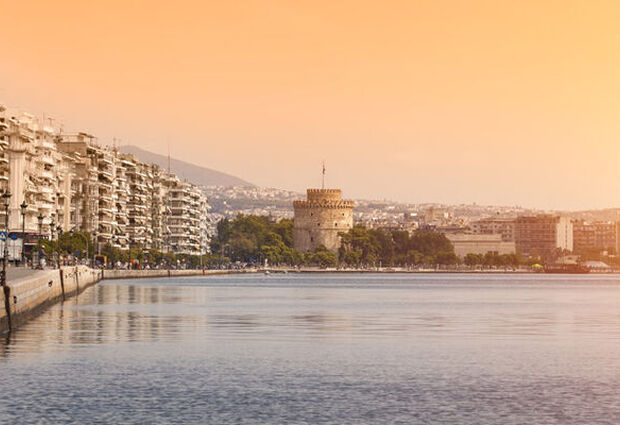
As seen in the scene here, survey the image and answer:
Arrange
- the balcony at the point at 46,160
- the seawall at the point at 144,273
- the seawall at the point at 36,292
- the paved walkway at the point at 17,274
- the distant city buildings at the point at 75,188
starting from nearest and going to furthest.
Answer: the seawall at the point at 36,292, the paved walkway at the point at 17,274, the distant city buildings at the point at 75,188, the balcony at the point at 46,160, the seawall at the point at 144,273

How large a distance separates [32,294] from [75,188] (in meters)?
101

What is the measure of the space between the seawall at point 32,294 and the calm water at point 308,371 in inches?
27.7

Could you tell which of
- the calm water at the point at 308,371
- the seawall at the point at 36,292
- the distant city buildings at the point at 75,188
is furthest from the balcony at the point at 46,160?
the calm water at the point at 308,371

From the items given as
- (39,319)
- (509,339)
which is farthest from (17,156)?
(509,339)

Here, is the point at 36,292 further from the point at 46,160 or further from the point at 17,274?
the point at 46,160

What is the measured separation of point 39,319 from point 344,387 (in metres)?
22.6

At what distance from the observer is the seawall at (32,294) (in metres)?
38.9

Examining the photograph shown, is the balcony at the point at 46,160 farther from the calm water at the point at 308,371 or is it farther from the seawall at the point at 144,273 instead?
the calm water at the point at 308,371

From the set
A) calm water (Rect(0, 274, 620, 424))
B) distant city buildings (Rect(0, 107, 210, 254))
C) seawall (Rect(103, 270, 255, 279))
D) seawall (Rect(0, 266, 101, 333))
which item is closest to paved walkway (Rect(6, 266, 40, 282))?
seawall (Rect(0, 266, 101, 333))

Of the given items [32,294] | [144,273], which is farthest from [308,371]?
[144,273]

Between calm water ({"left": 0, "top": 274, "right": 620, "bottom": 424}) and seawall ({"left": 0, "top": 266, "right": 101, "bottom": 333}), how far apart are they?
70 centimetres

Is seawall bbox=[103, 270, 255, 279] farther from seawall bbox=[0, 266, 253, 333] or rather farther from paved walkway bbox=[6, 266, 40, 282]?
paved walkway bbox=[6, 266, 40, 282]

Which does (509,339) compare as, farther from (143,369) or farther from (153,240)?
(153,240)

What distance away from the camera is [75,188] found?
485 ft
